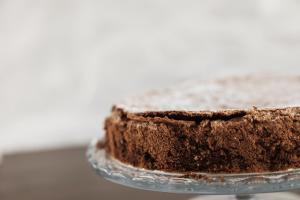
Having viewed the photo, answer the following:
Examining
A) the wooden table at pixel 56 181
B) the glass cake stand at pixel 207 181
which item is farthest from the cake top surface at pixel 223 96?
the wooden table at pixel 56 181

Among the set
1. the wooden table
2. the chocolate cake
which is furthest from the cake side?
the wooden table

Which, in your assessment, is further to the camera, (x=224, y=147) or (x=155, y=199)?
(x=155, y=199)

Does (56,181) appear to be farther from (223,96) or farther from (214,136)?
(214,136)

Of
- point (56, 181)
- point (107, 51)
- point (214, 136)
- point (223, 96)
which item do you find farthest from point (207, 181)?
point (107, 51)

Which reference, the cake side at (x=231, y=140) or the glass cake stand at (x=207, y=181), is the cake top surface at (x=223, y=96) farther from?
the glass cake stand at (x=207, y=181)

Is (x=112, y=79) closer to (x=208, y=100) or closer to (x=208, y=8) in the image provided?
(x=208, y=8)

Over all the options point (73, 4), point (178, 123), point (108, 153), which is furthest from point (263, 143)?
point (73, 4)

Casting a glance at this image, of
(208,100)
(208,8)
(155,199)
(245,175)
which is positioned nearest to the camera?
(245,175)
